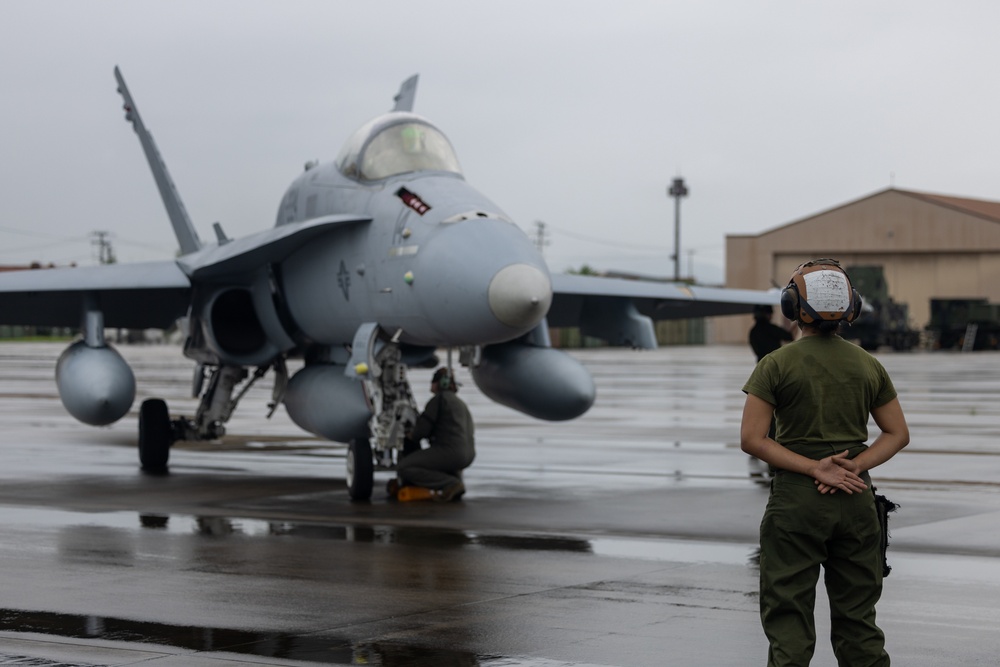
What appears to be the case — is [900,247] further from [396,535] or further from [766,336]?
[396,535]

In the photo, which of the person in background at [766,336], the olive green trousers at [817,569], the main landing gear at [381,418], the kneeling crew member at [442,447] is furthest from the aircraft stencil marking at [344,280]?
the olive green trousers at [817,569]

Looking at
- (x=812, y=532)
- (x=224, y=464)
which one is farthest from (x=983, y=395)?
(x=812, y=532)

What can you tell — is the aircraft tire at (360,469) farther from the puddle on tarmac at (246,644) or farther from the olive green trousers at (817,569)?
the olive green trousers at (817,569)

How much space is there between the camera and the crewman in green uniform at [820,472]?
4758 mm

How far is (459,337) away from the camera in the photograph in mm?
11508

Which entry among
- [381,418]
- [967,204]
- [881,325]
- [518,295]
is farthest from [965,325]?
[518,295]

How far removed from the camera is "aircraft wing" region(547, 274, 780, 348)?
49.8ft

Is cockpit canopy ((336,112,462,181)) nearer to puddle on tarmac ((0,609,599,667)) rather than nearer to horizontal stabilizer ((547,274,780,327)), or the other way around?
horizontal stabilizer ((547,274,780,327))

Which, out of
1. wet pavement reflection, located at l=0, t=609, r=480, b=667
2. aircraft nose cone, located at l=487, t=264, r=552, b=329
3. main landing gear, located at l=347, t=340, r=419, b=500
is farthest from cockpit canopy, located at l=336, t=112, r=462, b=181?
wet pavement reflection, located at l=0, t=609, r=480, b=667

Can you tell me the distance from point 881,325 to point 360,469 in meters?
49.6

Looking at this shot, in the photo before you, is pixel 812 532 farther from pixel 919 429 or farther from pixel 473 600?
pixel 919 429

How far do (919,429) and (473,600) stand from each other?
1359cm

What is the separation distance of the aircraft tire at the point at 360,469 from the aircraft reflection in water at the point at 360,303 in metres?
0.01

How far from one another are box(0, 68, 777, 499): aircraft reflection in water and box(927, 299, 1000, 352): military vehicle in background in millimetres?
46407
